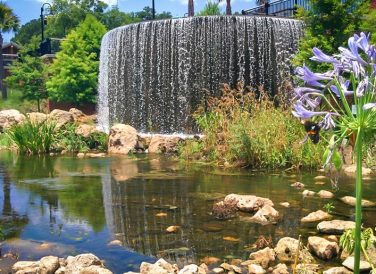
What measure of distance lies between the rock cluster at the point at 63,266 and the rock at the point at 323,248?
1714mm

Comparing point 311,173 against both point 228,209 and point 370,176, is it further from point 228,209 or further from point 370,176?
point 228,209

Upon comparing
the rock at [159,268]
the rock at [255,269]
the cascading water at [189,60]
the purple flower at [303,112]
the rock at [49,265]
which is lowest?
the rock at [255,269]

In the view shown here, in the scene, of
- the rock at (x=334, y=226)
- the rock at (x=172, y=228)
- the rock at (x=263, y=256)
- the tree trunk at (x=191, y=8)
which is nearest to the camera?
the rock at (x=263, y=256)

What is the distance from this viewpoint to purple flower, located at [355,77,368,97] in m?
1.67

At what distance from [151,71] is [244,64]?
330 centimetres

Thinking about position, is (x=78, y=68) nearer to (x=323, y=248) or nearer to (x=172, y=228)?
(x=172, y=228)

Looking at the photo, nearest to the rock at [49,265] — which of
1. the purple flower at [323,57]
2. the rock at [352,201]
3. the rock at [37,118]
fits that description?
the purple flower at [323,57]

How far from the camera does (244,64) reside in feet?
52.6

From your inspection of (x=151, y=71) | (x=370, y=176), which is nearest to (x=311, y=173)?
(x=370, y=176)

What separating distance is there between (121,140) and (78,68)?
12.7m

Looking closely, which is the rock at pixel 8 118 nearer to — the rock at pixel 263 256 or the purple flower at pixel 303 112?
the rock at pixel 263 256

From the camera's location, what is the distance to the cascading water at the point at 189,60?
16.0 meters

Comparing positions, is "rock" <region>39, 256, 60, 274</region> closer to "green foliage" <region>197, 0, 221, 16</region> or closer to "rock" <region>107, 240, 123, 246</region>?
"rock" <region>107, 240, 123, 246</region>

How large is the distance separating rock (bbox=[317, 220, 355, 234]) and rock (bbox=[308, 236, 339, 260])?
0.59 metres
